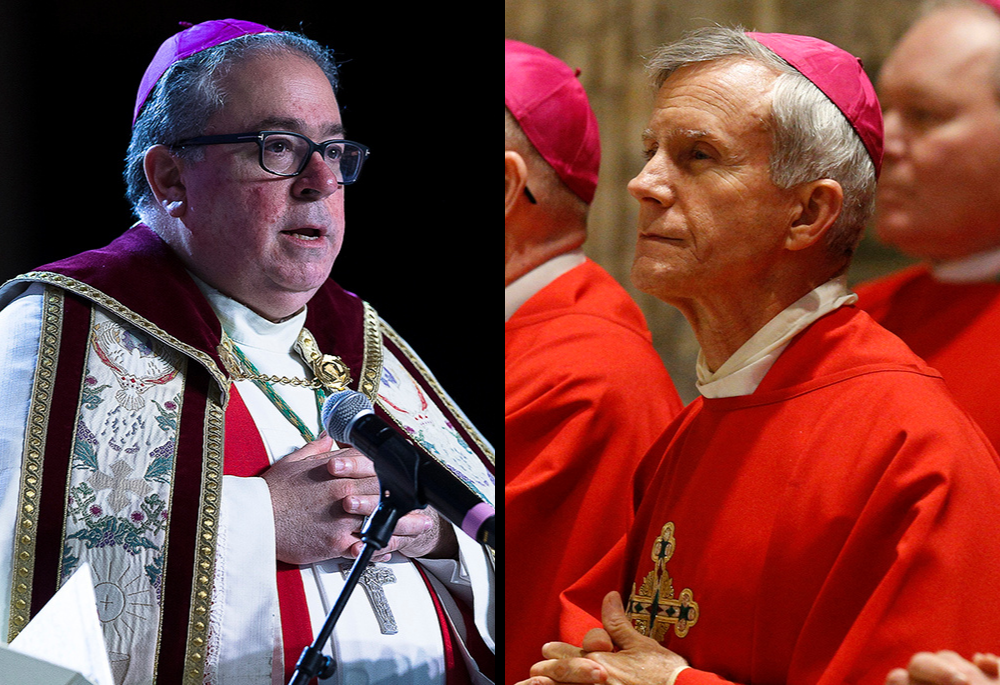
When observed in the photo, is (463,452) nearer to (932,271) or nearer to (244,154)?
(244,154)

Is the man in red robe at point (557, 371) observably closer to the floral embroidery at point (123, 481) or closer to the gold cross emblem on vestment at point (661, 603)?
the gold cross emblem on vestment at point (661, 603)

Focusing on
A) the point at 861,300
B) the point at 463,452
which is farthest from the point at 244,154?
the point at 861,300

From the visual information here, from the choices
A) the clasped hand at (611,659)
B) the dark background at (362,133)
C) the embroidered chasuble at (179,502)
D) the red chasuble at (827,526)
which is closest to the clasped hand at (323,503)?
the embroidered chasuble at (179,502)

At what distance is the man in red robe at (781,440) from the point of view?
206cm

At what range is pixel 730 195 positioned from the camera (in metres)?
2.39

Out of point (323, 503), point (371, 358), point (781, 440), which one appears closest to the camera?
point (781, 440)

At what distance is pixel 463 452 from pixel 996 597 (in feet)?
4.41

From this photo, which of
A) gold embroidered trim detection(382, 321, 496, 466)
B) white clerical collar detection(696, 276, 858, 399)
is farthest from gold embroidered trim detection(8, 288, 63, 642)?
white clerical collar detection(696, 276, 858, 399)

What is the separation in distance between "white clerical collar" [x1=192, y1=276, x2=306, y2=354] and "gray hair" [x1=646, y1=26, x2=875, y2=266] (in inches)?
50.9

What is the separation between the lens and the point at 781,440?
2305mm

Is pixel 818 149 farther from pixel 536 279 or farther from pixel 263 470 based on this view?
pixel 263 470

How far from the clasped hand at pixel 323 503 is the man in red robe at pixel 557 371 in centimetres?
33

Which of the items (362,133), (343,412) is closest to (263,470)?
(343,412)

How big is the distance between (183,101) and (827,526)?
1881 mm
